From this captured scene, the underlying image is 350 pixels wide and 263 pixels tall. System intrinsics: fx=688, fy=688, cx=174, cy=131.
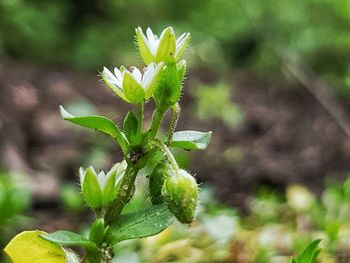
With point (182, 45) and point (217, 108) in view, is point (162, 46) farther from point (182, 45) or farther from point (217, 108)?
point (217, 108)

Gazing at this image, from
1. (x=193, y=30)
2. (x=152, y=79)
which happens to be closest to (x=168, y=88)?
(x=152, y=79)

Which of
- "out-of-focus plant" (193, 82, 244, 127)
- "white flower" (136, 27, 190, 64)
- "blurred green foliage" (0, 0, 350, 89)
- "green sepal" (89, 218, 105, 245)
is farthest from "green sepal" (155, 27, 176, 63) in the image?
"blurred green foliage" (0, 0, 350, 89)

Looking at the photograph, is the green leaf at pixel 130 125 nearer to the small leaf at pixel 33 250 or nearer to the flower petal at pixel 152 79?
the flower petal at pixel 152 79

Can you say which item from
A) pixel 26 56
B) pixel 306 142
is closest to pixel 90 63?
pixel 26 56

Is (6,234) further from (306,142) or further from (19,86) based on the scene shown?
(19,86)

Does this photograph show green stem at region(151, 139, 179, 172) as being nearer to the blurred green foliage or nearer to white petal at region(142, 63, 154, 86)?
white petal at region(142, 63, 154, 86)

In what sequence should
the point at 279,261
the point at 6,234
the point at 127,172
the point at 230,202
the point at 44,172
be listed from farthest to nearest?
the point at 44,172
the point at 230,202
the point at 6,234
the point at 279,261
the point at 127,172
